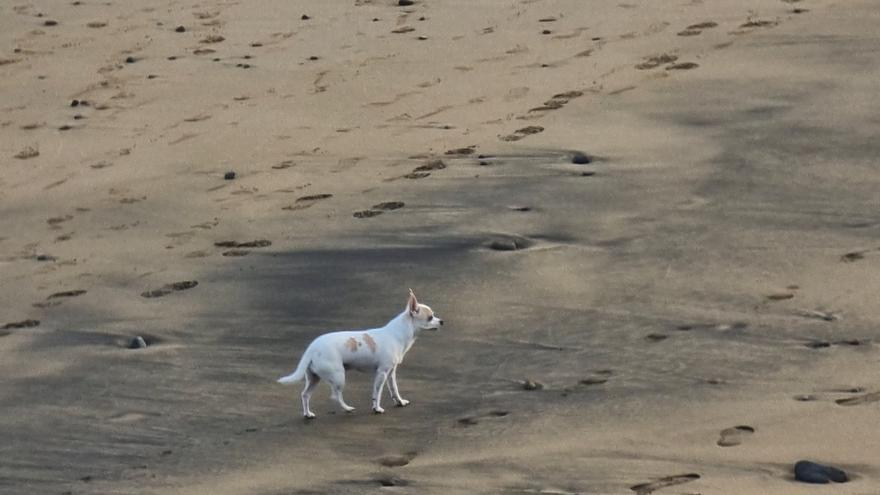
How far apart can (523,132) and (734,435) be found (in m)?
6.26

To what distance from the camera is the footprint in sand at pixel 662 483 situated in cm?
847

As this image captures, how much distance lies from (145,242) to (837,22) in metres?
7.60

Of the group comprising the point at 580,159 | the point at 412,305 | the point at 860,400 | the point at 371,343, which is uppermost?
the point at 412,305

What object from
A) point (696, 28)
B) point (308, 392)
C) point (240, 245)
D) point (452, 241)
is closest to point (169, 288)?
point (240, 245)

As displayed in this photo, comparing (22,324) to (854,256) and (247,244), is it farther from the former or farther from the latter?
(854,256)

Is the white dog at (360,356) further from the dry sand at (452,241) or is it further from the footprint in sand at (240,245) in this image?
the footprint in sand at (240,245)

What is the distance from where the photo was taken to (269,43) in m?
18.5

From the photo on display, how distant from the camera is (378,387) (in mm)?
10156

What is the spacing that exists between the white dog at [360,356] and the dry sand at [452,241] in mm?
268

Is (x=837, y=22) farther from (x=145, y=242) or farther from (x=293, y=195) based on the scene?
(x=145, y=242)

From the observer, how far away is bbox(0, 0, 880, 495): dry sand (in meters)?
9.48

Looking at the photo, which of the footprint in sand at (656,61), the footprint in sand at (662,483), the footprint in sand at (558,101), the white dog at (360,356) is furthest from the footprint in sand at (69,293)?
the footprint in sand at (656,61)

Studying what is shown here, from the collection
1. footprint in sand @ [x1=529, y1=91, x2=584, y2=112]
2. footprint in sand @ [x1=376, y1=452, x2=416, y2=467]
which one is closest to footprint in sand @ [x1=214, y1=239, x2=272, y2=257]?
footprint in sand @ [x1=529, y1=91, x2=584, y2=112]

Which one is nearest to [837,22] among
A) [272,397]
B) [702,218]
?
[702,218]
